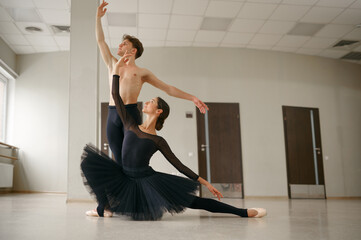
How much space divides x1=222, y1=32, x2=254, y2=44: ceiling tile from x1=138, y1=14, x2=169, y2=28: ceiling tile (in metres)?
1.41

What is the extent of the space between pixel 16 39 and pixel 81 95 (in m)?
4.07

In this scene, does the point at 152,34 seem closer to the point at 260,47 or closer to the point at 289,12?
the point at 260,47

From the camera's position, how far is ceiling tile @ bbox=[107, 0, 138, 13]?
18.5 ft

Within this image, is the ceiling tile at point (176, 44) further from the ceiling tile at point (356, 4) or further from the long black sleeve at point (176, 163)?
the long black sleeve at point (176, 163)

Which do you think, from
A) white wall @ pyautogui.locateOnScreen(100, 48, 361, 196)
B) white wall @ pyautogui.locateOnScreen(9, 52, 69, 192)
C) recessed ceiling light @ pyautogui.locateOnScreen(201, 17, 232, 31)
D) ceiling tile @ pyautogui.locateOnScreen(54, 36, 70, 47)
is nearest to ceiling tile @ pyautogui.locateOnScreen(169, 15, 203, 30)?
recessed ceiling light @ pyautogui.locateOnScreen(201, 17, 232, 31)

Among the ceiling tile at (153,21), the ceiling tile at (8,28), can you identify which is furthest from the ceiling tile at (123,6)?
the ceiling tile at (8,28)

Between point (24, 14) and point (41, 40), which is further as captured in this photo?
point (41, 40)

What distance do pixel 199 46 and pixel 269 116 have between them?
7.39 feet

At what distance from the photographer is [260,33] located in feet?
22.5

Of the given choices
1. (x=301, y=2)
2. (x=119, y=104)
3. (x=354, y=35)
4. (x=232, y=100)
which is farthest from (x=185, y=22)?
(x=119, y=104)

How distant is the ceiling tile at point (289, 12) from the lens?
5816mm

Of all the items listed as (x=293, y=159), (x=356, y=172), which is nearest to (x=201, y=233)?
(x=293, y=159)

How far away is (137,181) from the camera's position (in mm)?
2305

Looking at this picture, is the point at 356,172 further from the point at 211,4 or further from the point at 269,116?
the point at 211,4
